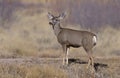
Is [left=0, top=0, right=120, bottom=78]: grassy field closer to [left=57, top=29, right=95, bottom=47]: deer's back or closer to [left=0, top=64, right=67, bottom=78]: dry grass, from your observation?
[left=0, top=64, right=67, bottom=78]: dry grass

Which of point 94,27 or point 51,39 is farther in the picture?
point 94,27

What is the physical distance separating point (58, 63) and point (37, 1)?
2413 centimetres

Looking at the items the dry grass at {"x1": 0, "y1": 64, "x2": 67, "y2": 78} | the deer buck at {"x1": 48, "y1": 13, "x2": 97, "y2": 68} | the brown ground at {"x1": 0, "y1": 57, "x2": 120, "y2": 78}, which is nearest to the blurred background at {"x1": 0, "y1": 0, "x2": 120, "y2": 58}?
the brown ground at {"x1": 0, "y1": 57, "x2": 120, "y2": 78}

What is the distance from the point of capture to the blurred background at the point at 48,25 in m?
29.1

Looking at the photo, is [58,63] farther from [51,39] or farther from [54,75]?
[51,39]

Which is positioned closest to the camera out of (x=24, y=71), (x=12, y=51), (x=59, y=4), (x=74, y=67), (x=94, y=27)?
(x=24, y=71)

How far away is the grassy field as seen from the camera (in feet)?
63.1

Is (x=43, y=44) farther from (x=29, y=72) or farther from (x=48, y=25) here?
(x=29, y=72)

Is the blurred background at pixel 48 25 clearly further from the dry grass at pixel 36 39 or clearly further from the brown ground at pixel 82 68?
the brown ground at pixel 82 68

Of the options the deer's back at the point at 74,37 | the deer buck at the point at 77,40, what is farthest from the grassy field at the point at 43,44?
the deer's back at the point at 74,37

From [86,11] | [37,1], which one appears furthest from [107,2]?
[37,1]

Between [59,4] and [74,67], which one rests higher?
[59,4]

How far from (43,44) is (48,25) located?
5.34m

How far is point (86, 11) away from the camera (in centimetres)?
4116
